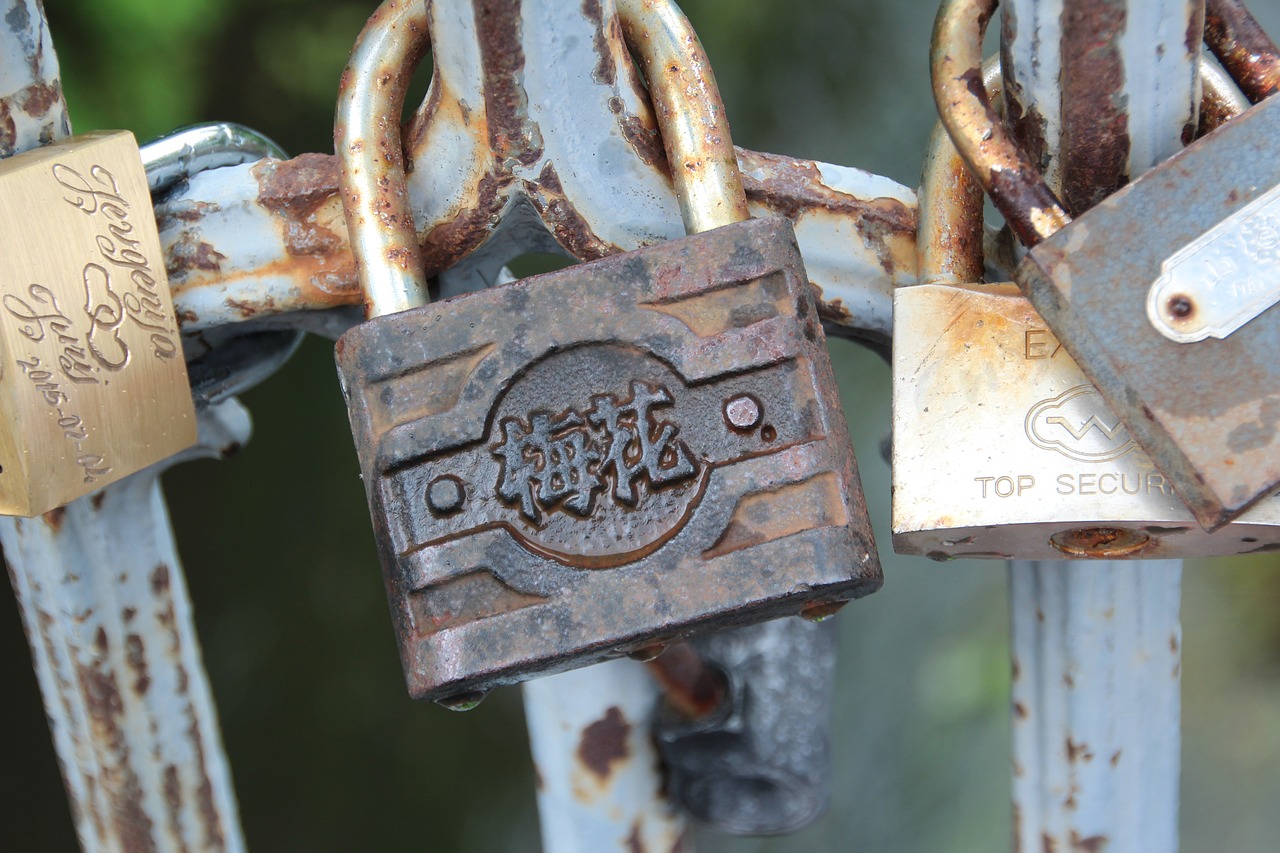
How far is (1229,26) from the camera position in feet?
1.69

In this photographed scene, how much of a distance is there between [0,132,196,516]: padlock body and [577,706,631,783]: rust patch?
274 mm

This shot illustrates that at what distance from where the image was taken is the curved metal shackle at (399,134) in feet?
1.70

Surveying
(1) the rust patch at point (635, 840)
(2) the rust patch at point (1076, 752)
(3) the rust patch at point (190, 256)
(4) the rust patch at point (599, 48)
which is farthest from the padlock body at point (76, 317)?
(2) the rust patch at point (1076, 752)

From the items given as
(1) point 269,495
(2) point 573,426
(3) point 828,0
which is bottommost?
(2) point 573,426

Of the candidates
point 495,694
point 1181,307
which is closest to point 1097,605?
point 1181,307

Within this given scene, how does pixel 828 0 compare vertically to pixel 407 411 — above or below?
above

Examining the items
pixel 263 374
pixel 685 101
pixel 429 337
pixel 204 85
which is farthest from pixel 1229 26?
pixel 204 85

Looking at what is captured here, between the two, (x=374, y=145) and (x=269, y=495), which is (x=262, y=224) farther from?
(x=269, y=495)

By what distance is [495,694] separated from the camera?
4.43ft

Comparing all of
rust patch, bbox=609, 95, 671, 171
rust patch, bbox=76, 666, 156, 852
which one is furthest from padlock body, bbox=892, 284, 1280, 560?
rust patch, bbox=76, 666, 156, 852

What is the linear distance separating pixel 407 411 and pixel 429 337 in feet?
0.11

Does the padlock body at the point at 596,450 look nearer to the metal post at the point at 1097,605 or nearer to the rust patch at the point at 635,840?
the metal post at the point at 1097,605

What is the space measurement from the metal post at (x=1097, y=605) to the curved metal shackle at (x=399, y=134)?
123 mm

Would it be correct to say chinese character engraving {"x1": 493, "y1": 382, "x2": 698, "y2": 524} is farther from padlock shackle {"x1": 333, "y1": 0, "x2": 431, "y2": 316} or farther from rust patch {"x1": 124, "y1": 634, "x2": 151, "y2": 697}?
rust patch {"x1": 124, "y1": 634, "x2": 151, "y2": 697}
